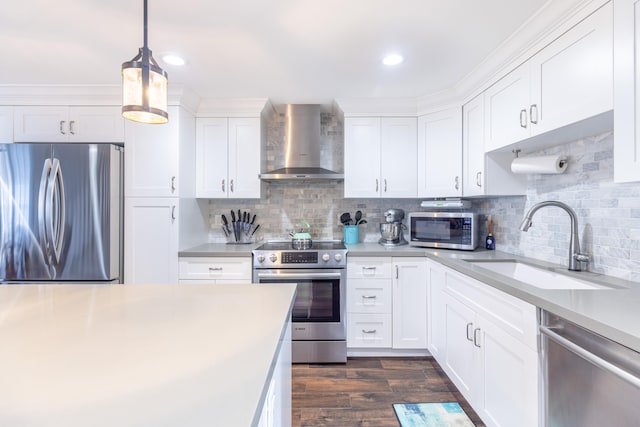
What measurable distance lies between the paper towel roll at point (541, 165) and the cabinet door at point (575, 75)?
0.25 metres

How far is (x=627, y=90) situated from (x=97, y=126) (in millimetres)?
3383

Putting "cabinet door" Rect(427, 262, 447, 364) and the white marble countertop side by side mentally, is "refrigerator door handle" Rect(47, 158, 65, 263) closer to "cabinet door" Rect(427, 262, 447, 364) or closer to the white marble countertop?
the white marble countertop

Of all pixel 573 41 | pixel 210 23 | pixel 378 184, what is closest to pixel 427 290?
pixel 378 184

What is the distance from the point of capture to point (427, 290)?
254 cm

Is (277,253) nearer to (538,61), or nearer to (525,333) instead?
(525,333)

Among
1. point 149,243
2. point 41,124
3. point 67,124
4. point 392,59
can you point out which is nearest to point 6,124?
point 41,124

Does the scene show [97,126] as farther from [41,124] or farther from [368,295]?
[368,295]

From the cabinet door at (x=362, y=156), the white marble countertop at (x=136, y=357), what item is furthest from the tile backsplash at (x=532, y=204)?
the white marble countertop at (x=136, y=357)

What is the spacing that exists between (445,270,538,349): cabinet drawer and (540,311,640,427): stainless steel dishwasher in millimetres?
62

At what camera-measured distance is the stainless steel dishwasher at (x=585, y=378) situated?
0.89 m

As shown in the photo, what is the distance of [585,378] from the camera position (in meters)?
1.04

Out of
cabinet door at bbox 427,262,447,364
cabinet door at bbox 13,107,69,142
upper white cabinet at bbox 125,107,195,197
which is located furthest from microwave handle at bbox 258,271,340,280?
cabinet door at bbox 13,107,69,142

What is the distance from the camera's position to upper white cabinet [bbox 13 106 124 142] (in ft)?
8.36

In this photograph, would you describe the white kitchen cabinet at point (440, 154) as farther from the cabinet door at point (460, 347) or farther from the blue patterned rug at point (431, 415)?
the blue patterned rug at point (431, 415)
